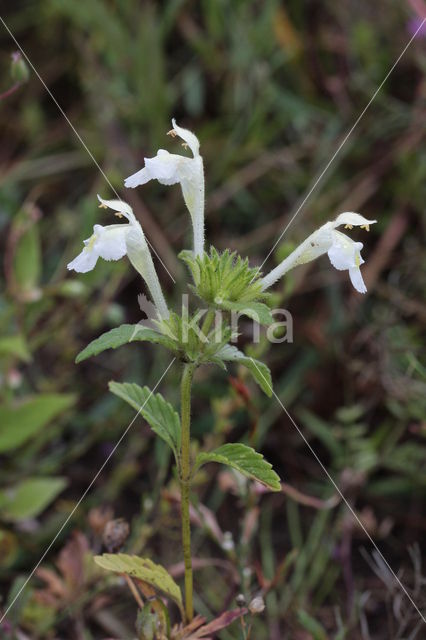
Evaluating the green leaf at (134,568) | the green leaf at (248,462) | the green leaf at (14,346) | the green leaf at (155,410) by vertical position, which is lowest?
the green leaf at (134,568)

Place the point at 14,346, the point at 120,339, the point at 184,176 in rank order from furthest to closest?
1. the point at 14,346
2. the point at 184,176
3. the point at 120,339

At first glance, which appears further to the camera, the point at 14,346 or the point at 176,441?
the point at 14,346

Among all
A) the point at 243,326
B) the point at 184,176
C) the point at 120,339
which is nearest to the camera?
the point at 120,339

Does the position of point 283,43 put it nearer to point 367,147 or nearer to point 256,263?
point 367,147

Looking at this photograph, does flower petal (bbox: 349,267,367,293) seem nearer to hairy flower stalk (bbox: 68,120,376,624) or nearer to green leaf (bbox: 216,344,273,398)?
hairy flower stalk (bbox: 68,120,376,624)

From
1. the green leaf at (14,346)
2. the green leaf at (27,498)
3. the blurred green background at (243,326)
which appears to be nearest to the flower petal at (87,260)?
the blurred green background at (243,326)

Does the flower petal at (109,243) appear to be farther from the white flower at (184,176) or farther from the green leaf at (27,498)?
the green leaf at (27,498)

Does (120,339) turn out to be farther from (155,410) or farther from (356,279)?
(356,279)

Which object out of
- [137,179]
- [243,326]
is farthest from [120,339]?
[243,326]
